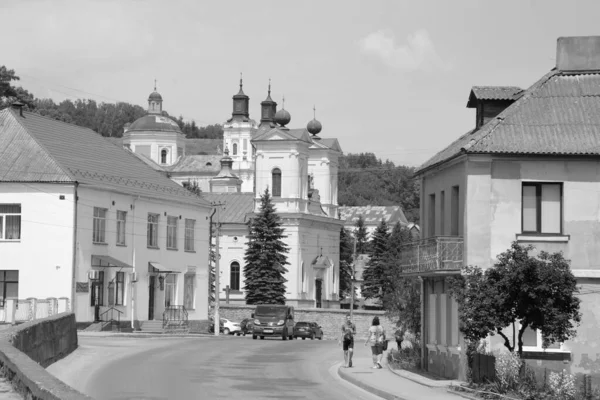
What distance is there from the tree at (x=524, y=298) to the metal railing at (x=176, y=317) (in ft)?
129

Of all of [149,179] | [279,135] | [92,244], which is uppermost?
[279,135]

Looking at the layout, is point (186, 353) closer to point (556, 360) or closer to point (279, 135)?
point (556, 360)

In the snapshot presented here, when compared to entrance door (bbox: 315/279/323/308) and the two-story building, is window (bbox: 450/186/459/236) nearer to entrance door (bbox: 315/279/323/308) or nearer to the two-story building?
the two-story building

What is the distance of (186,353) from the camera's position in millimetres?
37062

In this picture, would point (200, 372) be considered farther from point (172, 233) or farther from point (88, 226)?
point (172, 233)

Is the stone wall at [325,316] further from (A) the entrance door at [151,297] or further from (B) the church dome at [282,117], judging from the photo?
(B) the church dome at [282,117]

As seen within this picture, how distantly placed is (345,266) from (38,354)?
101 metres

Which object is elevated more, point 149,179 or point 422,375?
point 149,179

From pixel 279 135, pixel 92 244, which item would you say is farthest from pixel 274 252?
pixel 92 244

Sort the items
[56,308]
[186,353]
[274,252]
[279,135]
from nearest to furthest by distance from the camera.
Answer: [186,353]
[56,308]
[274,252]
[279,135]

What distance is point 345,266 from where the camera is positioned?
5094 inches

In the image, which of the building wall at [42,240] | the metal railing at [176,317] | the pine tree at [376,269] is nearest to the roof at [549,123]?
the building wall at [42,240]

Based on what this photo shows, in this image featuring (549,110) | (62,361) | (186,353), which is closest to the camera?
(549,110)

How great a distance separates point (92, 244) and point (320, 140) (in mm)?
82801
